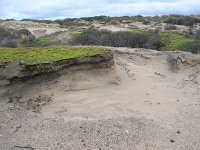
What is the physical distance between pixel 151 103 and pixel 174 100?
67 cm

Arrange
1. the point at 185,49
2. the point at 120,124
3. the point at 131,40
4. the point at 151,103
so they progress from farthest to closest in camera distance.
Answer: the point at 131,40, the point at 185,49, the point at 151,103, the point at 120,124

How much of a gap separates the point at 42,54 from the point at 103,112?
6.22ft

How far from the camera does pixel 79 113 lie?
7.62m

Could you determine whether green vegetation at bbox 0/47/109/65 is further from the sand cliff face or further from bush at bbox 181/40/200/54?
bush at bbox 181/40/200/54

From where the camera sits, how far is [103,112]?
25.4 ft

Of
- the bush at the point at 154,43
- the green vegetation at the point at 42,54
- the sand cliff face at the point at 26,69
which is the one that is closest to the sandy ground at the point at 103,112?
the sand cliff face at the point at 26,69

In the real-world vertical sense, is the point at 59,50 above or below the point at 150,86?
above

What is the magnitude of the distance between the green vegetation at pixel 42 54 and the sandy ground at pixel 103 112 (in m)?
0.37

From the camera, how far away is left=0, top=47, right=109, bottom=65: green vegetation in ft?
26.5

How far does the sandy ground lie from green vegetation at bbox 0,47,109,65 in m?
0.37

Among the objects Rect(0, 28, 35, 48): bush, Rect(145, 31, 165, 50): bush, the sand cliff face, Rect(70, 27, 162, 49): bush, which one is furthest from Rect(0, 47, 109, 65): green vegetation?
Rect(0, 28, 35, 48): bush

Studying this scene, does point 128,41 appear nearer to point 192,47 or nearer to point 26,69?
point 192,47

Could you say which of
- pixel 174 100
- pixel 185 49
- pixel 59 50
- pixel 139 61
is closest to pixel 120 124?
pixel 174 100

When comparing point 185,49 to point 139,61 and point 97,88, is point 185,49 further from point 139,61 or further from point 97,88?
point 97,88
